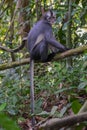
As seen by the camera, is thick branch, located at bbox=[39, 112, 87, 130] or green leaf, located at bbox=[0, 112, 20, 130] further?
thick branch, located at bbox=[39, 112, 87, 130]

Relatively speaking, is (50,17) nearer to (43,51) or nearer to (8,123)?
(43,51)

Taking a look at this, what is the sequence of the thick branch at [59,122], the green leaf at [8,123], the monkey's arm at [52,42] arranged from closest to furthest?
the green leaf at [8,123]
the thick branch at [59,122]
the monkey's arm at [52,42]

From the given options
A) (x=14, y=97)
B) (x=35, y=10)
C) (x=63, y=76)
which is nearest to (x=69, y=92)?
(x=63, y=76)

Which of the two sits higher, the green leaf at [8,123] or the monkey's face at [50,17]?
the monkey's face at [50,17]

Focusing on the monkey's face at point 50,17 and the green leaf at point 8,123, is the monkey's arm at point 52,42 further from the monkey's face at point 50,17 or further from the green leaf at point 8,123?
the green leaf at point 8,123

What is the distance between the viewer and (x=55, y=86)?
3.71m

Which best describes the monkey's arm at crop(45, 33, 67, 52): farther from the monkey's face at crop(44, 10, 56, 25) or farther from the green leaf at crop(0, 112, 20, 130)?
the green leaf at crop(0, 112, 20, 130)

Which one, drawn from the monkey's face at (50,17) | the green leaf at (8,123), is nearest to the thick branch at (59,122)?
the green leaf at (8,123)

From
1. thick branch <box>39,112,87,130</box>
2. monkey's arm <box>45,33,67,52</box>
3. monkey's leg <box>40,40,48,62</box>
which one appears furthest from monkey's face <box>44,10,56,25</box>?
thick branch <box>39,112,87,130</box>

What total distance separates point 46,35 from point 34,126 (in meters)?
1.70

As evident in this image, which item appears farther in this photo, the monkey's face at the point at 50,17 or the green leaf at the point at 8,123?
the monkey's face at the point at 50,17

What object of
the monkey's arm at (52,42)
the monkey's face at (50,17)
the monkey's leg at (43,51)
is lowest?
the monkey's leg at (43,51)

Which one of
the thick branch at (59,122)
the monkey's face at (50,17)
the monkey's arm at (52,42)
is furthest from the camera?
the monkey's face at (50,17)

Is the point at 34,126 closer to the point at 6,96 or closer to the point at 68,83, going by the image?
the point at 6,96
